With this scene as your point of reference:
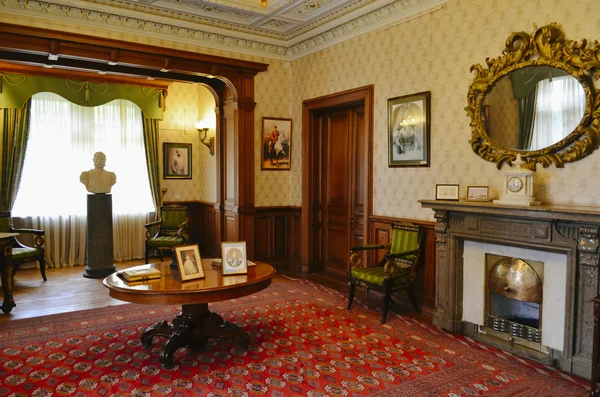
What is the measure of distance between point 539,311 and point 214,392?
2769mm

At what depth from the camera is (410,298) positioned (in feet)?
17.2

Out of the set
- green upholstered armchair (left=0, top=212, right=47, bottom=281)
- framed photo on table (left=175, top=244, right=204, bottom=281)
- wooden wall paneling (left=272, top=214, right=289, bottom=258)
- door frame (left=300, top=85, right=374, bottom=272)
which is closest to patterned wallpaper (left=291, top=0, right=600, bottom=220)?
door frame (left=300, top=85, right=374, bottom=272)

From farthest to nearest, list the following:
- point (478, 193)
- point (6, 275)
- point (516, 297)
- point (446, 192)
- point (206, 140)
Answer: point (206, 140), point (6, 275), point (446, 192), point (478, 193), point (516, 297)

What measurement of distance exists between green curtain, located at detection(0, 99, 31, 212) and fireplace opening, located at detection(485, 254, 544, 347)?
7.08m

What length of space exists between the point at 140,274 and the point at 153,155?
16.6 feet

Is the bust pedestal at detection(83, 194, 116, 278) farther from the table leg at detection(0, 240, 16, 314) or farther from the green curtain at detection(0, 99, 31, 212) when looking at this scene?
the table leg at detection(0, 240, 16, 314)

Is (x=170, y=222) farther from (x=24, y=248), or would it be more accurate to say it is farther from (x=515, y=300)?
(x=515, y=300)

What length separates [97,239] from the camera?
271 inches

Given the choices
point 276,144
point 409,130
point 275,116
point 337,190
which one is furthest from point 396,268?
point 275,116

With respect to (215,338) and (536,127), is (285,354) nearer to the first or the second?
(215,338)

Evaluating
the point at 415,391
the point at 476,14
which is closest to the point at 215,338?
the point at 415,391

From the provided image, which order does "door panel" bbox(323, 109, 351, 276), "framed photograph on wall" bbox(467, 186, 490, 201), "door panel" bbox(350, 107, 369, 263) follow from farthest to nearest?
"door panel" bbox(323, 109, 351, 276), "door panel" bbox(350, 107, 369, 263), "framed photograph on wall" bbox(467, 186, 490, 201)

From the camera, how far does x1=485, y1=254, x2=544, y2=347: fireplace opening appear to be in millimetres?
3920

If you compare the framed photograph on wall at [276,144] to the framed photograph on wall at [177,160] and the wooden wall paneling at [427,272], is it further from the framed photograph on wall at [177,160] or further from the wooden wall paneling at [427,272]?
the wooden wall paneling at [427,272]
